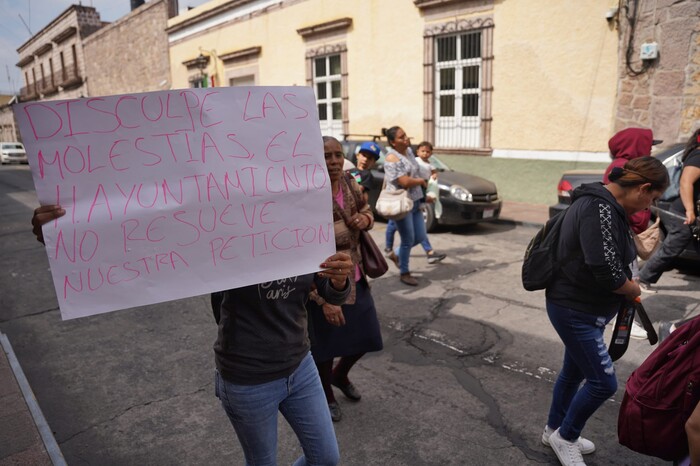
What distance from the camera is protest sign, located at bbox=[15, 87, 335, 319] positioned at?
1598 mm

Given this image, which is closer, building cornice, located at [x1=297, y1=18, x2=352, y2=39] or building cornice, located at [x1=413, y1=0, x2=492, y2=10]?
building cornice, located at [x1=413, y1=0, x2=492, y2=10]

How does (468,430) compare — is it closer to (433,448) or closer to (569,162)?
(433,448)

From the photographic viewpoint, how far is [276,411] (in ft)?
6.44

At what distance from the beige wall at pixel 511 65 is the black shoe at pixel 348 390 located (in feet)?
27.3

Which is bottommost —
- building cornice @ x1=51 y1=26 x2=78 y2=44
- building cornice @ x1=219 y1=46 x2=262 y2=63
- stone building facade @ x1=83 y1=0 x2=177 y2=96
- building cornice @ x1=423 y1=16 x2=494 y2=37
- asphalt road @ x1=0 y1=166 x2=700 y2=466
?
asphalt road @ x1=0 y1=166 x2=700 y2=466

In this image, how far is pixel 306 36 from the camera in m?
14.9

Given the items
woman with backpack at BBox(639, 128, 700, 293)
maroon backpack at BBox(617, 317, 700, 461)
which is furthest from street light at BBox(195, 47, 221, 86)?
maroon backpack at BBox(617, 317, 700, 461)

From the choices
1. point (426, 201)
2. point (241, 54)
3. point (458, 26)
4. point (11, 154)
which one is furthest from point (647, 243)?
point (11, 154)

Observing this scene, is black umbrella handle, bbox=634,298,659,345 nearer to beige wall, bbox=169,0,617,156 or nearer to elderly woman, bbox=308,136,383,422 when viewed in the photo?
elderly woman, bbox=308,136,383,422

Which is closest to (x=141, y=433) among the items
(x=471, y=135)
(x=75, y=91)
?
(x=471, y=135)

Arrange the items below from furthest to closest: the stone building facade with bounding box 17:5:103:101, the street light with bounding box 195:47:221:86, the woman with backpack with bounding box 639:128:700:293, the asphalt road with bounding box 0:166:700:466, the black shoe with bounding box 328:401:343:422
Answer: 1. the stone building facade with bounding box 17:5:103:101
2. the street light with bounding box 195:47:221:86
3. the woman with backpack with bounding box 639:128:700:293
4. the black shoe with bounding box 328:401:343:422
5. the asphalt road with bounding box 0:166:700:466

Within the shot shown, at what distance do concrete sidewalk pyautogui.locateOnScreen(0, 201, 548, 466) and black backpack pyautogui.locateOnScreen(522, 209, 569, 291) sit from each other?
262 cm

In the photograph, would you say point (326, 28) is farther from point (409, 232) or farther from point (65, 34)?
point (65, 34)

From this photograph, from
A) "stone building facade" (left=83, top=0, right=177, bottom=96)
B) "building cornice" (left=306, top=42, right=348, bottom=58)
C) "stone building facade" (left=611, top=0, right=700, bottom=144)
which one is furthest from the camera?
"stone building facade" (left=83, top=0, right=177, bottom=96)
